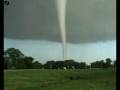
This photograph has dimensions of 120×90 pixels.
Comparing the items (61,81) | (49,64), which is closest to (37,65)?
(49,64)

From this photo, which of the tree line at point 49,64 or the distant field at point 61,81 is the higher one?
the tree line at point 49,64

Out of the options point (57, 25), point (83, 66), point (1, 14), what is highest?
point (57, 25)

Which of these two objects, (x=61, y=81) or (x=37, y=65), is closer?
(x=37, y=65)

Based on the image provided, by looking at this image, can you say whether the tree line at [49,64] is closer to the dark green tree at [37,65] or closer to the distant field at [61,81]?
the dark green tree at [37,65]

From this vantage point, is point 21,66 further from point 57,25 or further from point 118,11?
point 118,11

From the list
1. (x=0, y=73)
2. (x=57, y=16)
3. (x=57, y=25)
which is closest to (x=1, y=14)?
(x=0, y=73)

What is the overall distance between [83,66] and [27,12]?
110 cm

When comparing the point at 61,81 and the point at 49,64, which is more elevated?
the point at 49,64

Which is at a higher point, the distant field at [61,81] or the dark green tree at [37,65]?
the dark green tree at [37,65]

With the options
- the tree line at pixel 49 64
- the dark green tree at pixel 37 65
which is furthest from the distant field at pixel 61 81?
the dark green tree at pixel 37 65

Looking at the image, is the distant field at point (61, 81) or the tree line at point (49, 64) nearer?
the tree line at point (49, 64)

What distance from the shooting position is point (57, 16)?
4.60 metres

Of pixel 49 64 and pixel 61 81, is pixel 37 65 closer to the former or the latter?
pixel 49 64

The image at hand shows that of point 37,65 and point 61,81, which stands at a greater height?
point 37,65
